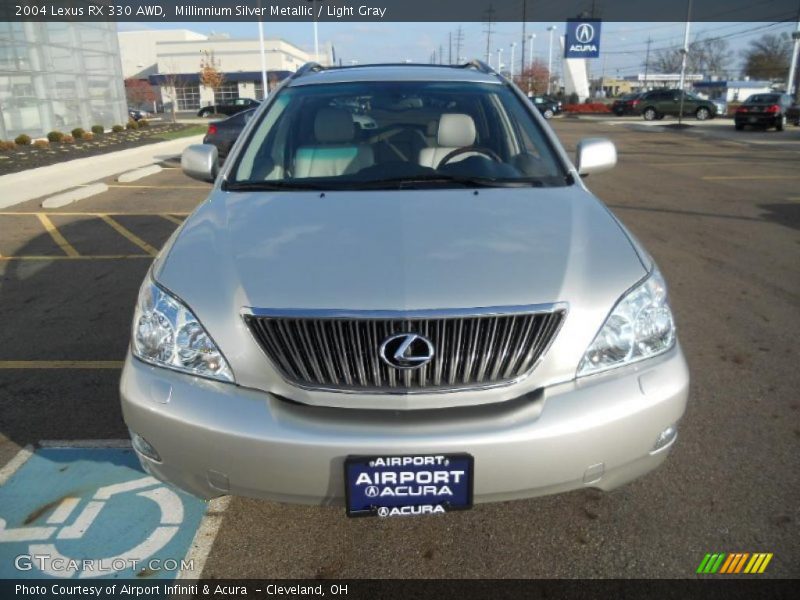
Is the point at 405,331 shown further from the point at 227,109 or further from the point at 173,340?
the point at 227,109

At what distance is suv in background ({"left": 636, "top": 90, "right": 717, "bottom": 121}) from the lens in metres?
35.7

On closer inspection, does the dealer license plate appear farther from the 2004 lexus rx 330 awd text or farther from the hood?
the hood

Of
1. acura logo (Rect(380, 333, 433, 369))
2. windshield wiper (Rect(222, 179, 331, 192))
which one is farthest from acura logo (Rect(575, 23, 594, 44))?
acura logo (Rect(380, 333, 433, 369))

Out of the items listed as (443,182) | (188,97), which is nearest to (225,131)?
(443,182)

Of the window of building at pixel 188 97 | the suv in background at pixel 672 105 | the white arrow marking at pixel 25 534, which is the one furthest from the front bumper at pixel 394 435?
the window of building at pixel 188 97

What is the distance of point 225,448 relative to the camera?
190cm

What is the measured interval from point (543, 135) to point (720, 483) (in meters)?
1.86

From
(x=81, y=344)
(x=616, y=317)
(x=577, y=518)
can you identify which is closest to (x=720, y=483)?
(x=577, y=518)

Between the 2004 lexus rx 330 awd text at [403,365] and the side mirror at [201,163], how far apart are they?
3.72 ft

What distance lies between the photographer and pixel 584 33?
43.1 m

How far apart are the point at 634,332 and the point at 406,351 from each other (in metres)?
0.80

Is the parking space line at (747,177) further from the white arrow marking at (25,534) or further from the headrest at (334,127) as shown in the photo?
the white arrow marking at (25,534)

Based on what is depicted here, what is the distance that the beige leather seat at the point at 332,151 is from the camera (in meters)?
3.23

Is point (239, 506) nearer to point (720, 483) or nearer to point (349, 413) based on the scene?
point (349, 413)
